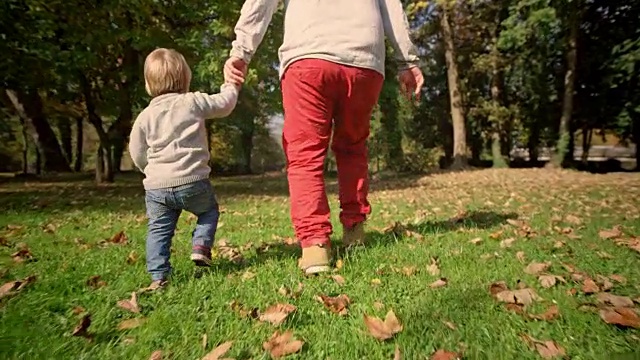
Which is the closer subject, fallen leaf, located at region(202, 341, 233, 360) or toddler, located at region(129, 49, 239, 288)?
fallen leaf, located at region(202, 341, 233, 360)

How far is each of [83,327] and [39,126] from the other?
64.8 feet

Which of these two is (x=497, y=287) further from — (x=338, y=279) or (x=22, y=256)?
(x=22, y=256)

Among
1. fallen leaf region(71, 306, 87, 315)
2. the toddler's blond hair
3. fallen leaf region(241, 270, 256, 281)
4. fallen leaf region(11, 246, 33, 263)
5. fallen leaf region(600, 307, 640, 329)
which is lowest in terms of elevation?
fallen leaf region(11, 246, 33, 263)

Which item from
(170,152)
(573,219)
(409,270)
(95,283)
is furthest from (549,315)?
(573,219)

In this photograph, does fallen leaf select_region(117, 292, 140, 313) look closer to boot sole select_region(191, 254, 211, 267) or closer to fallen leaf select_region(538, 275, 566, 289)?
boot sole select_region(191, 254, 211, 267)

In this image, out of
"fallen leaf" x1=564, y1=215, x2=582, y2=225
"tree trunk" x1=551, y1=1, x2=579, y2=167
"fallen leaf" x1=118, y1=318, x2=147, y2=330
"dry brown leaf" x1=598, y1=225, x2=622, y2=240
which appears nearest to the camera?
"fallen leaf" x1=118, y1=318, x2=147, y2=330

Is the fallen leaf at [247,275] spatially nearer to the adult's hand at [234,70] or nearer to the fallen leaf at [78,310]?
the fallen leaf at [78,310]

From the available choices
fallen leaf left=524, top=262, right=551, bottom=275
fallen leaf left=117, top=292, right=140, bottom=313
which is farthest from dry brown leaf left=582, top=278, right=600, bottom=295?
fallen leaf left=117, top=292, right=140, bottom=313

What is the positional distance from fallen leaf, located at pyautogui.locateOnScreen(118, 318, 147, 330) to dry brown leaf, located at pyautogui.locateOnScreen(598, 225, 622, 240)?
3841mm

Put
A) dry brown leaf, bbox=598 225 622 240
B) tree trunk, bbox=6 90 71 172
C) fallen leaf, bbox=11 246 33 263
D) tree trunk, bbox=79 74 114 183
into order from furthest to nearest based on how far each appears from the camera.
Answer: tree trunk, bbox=6 90 71 172 < tree trunk, bbox=79 74 114 183 < dry brown leaf, bbox=598 225 622 240 < fallen leaf, bbox=11 246 33 263

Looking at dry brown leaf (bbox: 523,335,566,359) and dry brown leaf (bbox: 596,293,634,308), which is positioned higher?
dry brown leaf (bbox: 596,293,634,308)

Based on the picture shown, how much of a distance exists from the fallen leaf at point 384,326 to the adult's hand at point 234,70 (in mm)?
1882

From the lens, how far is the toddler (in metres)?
2.68

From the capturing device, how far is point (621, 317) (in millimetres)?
1842
